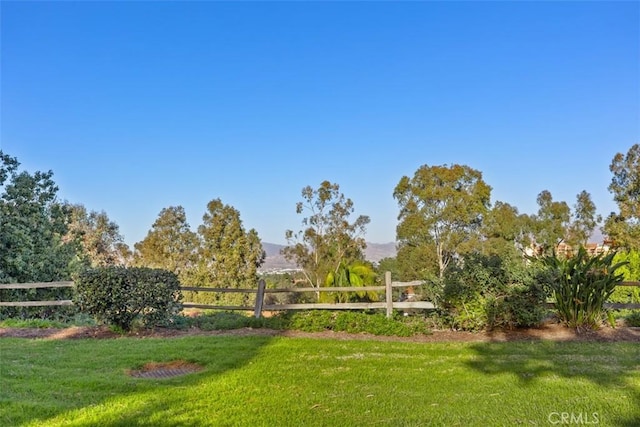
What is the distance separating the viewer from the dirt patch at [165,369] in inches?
207

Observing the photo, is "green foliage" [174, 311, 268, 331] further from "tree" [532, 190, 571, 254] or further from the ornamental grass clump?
"tree" [532, 190, 571, 254]

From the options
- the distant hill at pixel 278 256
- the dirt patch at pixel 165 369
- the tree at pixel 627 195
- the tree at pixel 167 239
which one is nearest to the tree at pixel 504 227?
the tree at pixel 627 195

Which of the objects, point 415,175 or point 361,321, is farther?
point 415,175

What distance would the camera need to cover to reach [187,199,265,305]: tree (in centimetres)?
2544

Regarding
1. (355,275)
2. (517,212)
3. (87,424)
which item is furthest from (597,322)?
(517,212)

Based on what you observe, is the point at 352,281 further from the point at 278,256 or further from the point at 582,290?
the point at 278,256

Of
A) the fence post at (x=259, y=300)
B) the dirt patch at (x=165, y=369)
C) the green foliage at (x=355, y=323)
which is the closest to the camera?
the dirt patch at (x=165, y=369)

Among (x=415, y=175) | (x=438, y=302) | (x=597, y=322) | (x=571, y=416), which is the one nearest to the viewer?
(x=571, y=416)

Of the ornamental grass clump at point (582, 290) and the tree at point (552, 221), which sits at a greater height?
the tree at point (552, 221)

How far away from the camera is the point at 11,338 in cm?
824

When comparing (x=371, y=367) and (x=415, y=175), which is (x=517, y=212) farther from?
(x=371, y=367)

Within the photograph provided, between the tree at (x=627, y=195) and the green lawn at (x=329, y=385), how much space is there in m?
19.5

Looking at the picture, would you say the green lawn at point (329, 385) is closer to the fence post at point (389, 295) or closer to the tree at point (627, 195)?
the fence post at point (389, 295)

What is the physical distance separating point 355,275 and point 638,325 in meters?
6.79
